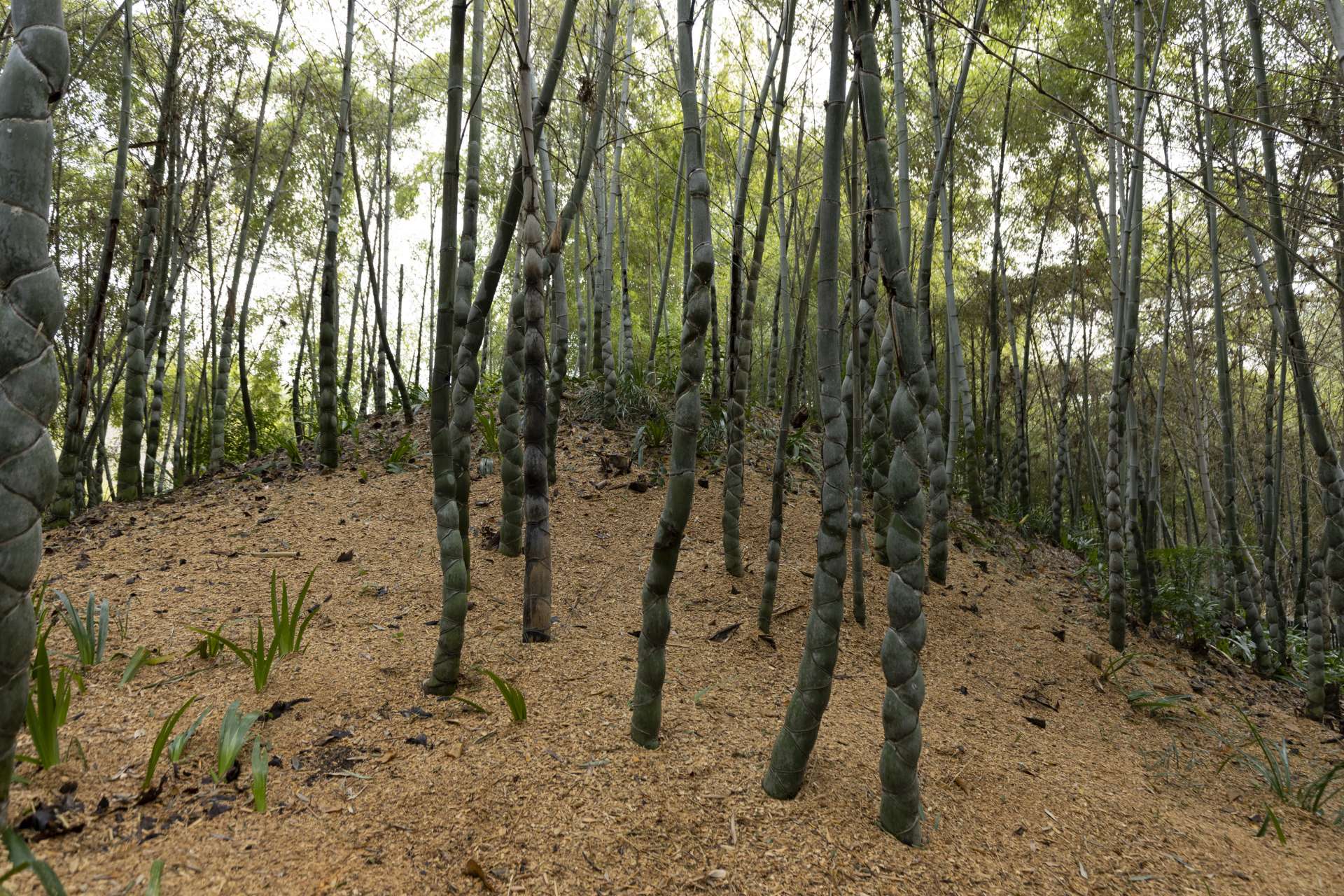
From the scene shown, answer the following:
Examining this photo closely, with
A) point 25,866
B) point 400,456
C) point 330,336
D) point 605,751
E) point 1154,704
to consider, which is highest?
point 330,336

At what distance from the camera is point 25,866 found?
42.4 inches

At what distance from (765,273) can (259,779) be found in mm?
9323

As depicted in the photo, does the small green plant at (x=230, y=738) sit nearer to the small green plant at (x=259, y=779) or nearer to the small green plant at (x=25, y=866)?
the small green plant at (x=259, y=779)

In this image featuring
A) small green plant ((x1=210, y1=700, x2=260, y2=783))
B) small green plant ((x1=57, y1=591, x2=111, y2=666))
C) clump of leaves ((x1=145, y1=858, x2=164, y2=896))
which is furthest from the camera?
small green plant ((x1=57, y1=591, x2=111, y2=666))

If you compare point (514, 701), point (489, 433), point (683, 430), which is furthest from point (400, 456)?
point (683, 430)

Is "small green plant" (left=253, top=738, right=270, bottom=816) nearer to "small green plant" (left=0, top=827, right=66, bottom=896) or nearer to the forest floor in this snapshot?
the forest floor

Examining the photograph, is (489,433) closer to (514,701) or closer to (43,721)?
(514,701)

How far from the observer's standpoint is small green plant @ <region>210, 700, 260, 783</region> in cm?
159

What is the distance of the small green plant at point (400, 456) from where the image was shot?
4.98m

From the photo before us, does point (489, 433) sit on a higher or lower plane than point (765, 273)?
lower

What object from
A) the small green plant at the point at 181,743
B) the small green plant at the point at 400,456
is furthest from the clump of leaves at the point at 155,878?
the small green plant at the point at 400,456

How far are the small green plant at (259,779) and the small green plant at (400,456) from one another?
11.6ft

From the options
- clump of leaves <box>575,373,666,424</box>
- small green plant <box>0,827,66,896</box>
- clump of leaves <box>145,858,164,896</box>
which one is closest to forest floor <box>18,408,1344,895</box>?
clump of leaves <box>145,858,164,896</box>

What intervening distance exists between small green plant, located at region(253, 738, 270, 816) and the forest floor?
0.04 m
